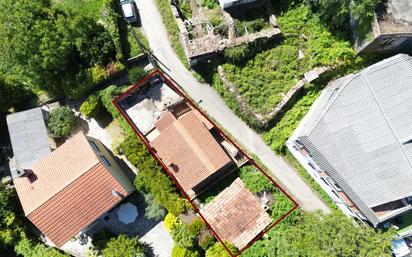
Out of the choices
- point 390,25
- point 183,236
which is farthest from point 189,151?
point 390,25

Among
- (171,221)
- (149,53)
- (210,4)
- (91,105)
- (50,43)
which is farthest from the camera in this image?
(149,53)

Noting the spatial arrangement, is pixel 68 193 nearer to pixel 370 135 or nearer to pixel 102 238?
pixel 102 238

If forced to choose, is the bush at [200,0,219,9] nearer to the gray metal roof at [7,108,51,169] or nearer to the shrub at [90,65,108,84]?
the shrub at [90,65,108,84]

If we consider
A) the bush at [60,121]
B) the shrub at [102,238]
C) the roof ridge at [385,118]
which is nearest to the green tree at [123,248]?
the shrub at [102,238]

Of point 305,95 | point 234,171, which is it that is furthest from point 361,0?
point 234,171

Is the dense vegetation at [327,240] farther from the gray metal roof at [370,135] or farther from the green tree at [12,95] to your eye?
the green tree at [12,95]

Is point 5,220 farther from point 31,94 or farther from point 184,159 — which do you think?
point 184,159

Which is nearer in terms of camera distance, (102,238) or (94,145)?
(94,145)

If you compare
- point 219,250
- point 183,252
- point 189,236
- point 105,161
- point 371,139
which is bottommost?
point 219,250

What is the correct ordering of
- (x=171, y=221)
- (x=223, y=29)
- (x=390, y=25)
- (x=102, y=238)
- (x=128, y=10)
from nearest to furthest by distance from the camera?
(x=390, y=25) < (x=223, y=29) < (x=171, y=221) < (x=102, y=238) < (x=128, y=10)
